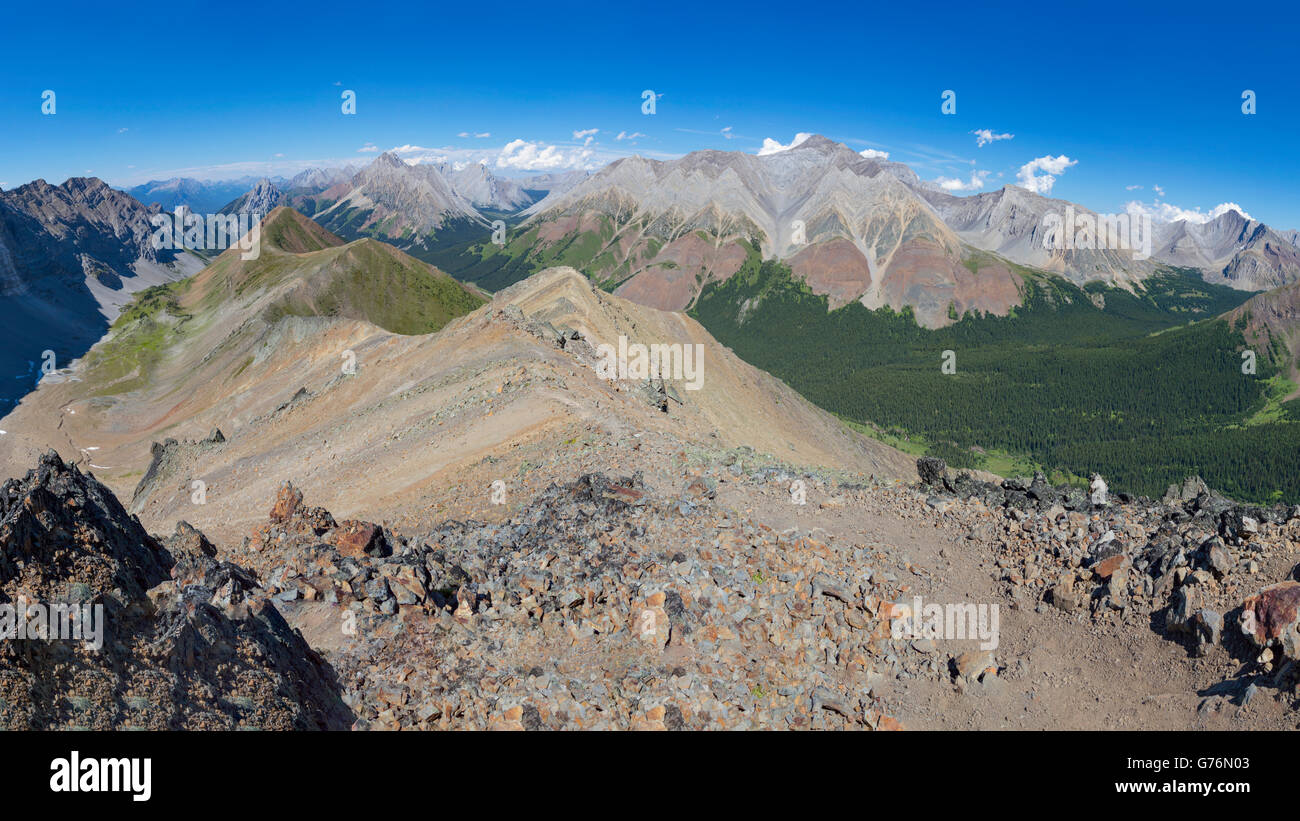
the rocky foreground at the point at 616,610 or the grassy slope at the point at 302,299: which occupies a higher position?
the grassy slope at the point at 302,299

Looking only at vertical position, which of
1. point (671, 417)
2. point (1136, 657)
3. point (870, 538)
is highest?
point (671, 417)

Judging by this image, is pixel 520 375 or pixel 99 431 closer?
pixel 520 375

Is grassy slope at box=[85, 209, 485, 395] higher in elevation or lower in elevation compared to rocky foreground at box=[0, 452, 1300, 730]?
higher

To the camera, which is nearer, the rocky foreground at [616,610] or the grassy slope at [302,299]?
the rocky foreground at [616,610]

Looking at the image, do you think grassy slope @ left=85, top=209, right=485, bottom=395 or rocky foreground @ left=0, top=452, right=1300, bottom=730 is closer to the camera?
rocky foreground @ left=0, top=452, right=1300, bottom=730

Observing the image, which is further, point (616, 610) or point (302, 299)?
point (302, 299)
